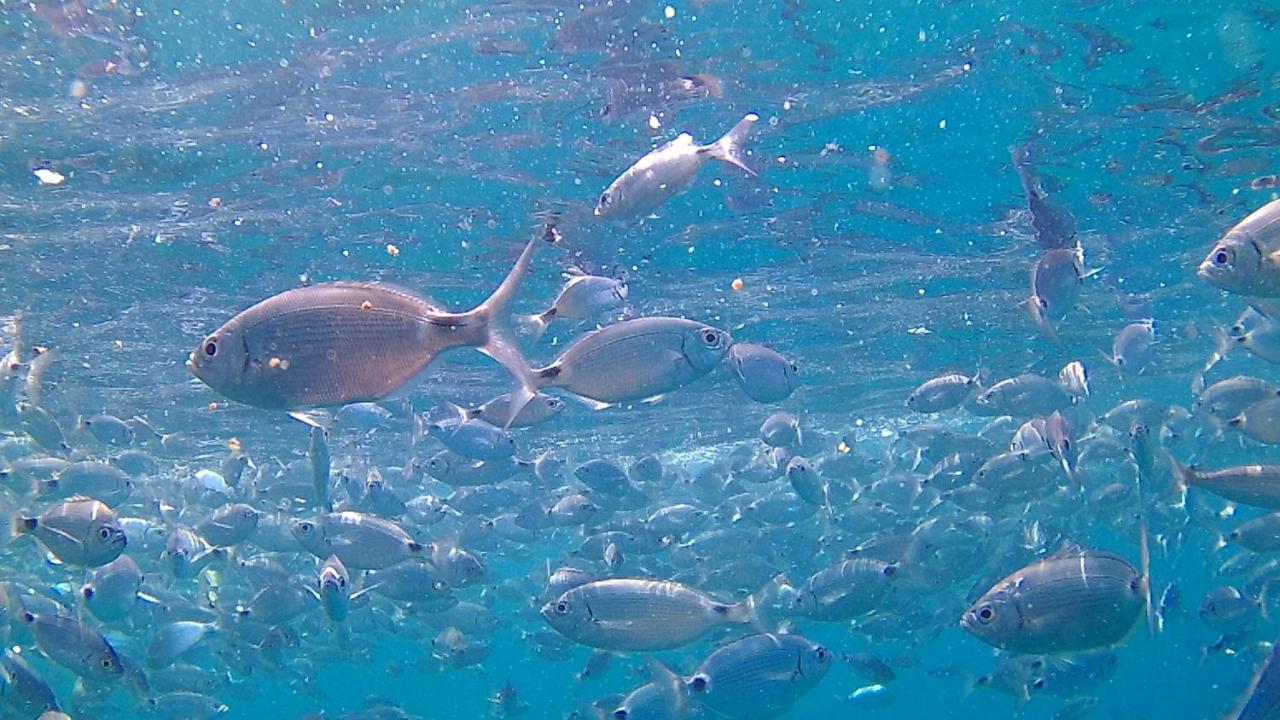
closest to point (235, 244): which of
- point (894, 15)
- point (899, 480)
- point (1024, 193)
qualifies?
point (894, 15)

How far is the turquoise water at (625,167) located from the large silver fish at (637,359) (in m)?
4.23

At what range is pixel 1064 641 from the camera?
6.25 metres

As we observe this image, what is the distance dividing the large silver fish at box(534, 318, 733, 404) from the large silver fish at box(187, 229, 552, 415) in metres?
1.49

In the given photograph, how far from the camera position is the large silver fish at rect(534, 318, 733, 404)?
5797 millimetres

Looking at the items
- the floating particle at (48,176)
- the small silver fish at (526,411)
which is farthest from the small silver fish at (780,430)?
the floating particle at (48,176)

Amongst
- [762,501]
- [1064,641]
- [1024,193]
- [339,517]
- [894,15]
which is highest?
[1024,193]

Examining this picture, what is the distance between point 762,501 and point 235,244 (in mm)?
10487

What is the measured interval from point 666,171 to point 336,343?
2.95 metres

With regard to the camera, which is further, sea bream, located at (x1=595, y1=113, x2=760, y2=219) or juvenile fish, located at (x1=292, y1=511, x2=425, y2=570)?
juvenile fish, located at (x1=292, y1=511, x2=425, y2=570)

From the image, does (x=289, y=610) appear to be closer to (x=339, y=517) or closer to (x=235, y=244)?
(x=339, y=517)

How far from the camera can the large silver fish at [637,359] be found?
5797 millimetres

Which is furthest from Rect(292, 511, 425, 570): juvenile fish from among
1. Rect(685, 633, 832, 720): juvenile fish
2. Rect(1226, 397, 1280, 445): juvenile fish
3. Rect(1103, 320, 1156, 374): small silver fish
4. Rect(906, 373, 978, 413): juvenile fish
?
Rect(1226, 397, 1280, 445): juvenile fish

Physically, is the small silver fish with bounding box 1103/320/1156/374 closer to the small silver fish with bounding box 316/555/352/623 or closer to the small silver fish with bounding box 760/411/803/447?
the small silver fish with bounding box 760/411/803/447

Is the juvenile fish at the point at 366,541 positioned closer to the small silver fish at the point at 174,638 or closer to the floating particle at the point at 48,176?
the small silver fish at the point at 174,638
